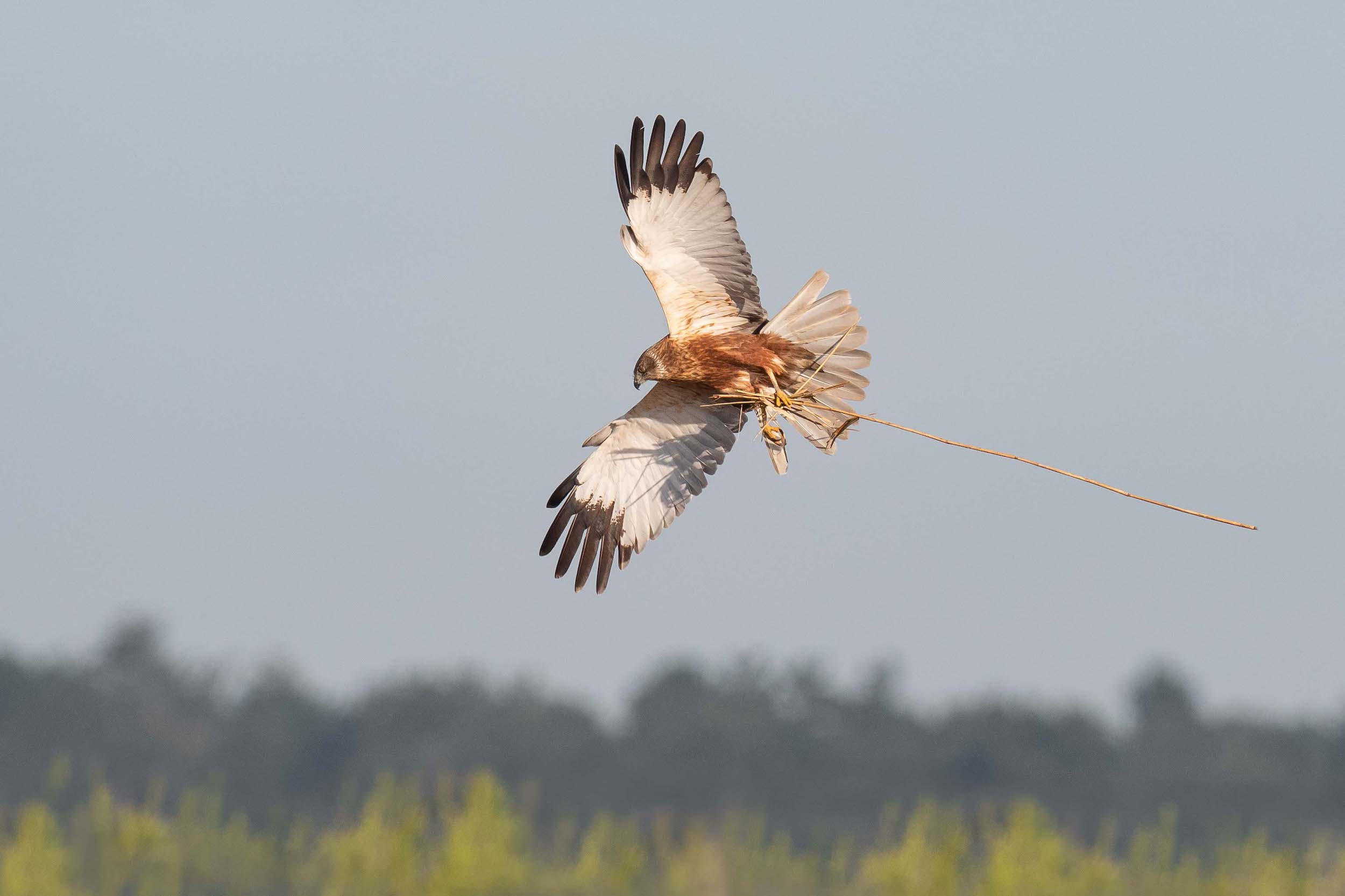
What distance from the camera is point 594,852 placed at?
17.5 metres

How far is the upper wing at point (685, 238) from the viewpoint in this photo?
6.16 metres

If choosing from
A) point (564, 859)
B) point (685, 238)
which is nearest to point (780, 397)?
point (685, 238)

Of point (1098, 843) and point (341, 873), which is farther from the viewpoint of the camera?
point (1098, 843)

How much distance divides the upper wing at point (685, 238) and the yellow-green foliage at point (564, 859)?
34.3 ft

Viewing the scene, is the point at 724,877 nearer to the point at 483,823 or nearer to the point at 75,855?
the point at 483,823

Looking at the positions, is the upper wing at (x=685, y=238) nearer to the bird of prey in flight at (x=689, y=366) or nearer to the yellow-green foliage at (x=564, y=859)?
the bird of prey in flight at (x=689, y=366)

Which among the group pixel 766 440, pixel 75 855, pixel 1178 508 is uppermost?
pixel 766 440

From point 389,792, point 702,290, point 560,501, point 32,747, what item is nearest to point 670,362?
point 702,290

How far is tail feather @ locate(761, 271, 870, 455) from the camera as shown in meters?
6.11

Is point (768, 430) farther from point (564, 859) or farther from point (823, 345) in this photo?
point (564, 859)

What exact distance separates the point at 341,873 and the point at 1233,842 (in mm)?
11699

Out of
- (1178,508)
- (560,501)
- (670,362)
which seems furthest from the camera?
(560,501)

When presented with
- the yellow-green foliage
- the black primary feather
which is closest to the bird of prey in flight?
the black primary feather

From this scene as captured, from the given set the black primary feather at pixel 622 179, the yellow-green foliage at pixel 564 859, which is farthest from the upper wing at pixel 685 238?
the yellow-green foliage at pixel 564 859
